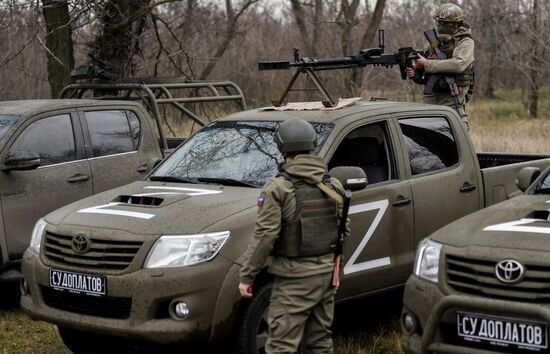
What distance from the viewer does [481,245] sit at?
15.8 ft

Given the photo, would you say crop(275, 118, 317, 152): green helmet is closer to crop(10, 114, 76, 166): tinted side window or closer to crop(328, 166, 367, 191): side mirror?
crop(328, 166, 367, 191): side mirror

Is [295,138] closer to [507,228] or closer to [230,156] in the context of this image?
[507,228]

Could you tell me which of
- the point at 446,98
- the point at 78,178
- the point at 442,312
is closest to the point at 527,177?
the point at 442,312

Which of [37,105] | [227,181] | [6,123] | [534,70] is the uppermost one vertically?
[37,105]

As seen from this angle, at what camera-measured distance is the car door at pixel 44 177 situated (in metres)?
7.32

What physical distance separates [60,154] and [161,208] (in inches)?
95.2

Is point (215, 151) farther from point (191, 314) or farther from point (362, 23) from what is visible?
point (362, 23)

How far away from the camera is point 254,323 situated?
210 inches

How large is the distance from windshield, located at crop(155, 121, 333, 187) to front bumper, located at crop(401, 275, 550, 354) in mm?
1435

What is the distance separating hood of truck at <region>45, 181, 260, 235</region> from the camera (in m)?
5.47

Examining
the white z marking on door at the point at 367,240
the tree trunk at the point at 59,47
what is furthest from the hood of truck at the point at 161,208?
the tree trunk at the point at 59,47

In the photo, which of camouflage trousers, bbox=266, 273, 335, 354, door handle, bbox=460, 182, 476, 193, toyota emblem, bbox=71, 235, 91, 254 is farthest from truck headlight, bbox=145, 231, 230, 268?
door handle, bbox=460, 182, 476, 193

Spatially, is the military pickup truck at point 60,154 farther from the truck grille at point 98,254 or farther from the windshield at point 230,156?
the truck grille at point 98,254

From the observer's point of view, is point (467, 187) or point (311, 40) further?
point (311, 40)
